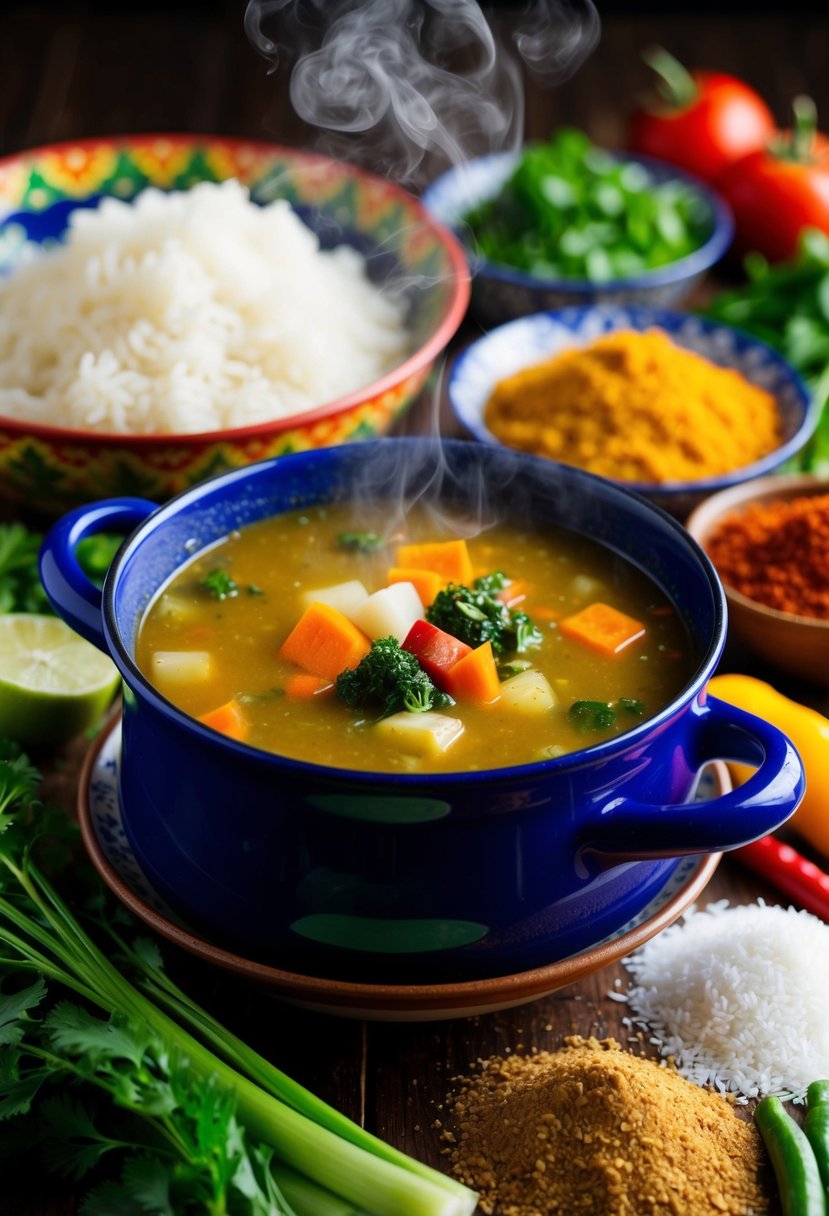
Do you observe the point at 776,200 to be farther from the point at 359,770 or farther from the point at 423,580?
the point at 359,770

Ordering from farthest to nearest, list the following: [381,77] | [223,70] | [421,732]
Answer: [223,70], [381,77], [421,732]

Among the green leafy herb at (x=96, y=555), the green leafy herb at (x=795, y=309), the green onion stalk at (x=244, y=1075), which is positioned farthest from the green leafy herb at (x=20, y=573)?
the green leafy herb at (x=795, y=309)

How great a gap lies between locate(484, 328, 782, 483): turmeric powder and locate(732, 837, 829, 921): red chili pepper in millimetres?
1203

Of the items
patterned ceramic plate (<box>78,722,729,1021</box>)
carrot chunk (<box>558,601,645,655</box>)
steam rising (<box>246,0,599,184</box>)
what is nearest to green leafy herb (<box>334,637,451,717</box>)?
carrot chunk (<box>558,601,645,655</box>)

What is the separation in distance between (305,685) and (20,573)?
1079 millimetres

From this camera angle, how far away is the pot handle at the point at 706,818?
1930mm

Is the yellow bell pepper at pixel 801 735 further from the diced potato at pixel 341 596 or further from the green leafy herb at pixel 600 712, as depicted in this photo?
the diced potato at pixel 341 596

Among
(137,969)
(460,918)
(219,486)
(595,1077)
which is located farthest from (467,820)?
(219,486)

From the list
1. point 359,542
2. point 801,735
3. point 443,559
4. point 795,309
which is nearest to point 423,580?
point 443,559

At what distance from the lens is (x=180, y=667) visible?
7.87 ft

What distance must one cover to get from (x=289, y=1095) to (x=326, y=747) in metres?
0.53

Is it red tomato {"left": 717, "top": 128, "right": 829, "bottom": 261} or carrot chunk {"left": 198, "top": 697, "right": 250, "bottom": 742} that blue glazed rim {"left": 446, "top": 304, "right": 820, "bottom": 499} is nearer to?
red tomato {"left": 717, "top": 128, "right": 829, "bottom": 261}

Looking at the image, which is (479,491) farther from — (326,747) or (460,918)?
(460,918)

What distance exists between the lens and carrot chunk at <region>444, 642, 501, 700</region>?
232 centimetres
